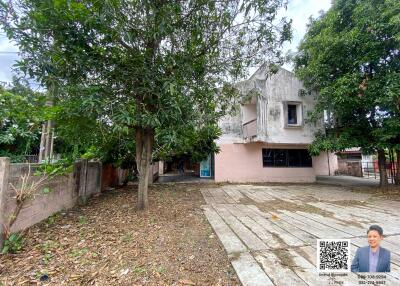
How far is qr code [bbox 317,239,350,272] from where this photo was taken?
8.39ft

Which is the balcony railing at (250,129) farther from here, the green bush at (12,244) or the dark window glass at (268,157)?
the green bush at (12,244)

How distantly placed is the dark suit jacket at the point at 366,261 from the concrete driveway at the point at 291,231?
40 cm


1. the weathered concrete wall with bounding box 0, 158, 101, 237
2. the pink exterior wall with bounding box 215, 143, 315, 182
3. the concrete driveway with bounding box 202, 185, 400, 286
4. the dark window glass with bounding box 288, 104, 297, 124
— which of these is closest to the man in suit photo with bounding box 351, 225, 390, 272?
the concrete driveway with bounding box 202, 185, 400, 286

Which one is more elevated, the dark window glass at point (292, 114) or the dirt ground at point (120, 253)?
the dark window glass at point (292, 114)

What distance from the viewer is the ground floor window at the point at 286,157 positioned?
501 inches

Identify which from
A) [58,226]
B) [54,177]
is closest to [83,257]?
[58,226]

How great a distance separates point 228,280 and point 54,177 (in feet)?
14.0

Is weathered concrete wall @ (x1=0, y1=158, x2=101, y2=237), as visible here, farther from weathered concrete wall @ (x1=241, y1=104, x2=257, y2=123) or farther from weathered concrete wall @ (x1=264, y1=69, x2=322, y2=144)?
weathered concrete wall @ (x1=264, y1=69, x2=322, y2=144)

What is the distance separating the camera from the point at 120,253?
10.5 ft

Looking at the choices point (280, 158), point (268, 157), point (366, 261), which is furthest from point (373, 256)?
point (280, 158)

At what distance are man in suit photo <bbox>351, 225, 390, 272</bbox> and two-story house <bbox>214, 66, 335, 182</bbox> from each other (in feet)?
30.7

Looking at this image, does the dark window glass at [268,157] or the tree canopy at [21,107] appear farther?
the dark window glass at [268,157]

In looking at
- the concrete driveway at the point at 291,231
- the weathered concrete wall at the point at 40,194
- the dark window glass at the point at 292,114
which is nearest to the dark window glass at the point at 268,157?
the dark window glass at the point at 292,114

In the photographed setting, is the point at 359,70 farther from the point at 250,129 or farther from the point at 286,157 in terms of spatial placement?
the point at 286,157
